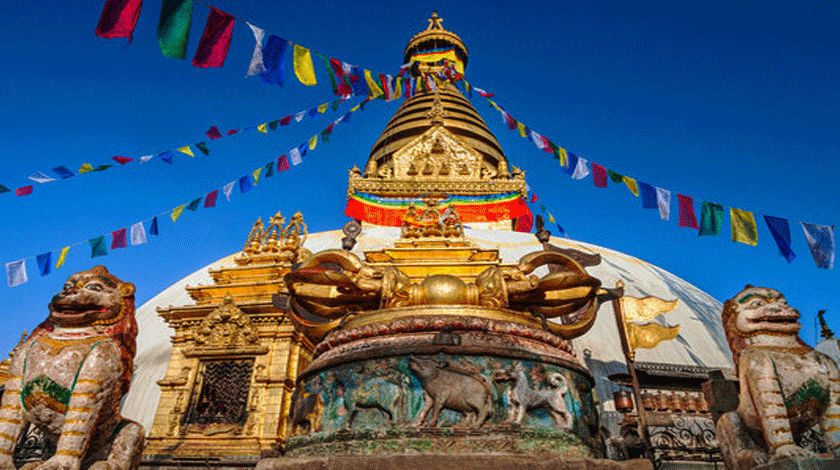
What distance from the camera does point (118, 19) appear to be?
3.87m

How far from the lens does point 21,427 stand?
2162 millimetres

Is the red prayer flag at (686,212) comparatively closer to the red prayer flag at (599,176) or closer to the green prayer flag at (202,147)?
the red prayer flag at (599,176)

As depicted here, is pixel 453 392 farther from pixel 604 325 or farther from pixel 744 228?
pixel 604 325

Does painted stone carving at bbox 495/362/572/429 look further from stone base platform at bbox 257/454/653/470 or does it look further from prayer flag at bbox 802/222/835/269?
prayer flag at bbox 802/222/835/269

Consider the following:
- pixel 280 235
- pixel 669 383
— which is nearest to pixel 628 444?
pixel 669 383

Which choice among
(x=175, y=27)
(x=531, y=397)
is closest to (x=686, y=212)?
(x=531, y=397)

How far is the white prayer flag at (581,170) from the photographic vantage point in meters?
8.76

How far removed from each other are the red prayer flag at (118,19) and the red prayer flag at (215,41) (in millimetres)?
737

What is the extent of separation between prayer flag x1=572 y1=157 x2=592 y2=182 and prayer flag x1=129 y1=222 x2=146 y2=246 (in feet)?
23.6

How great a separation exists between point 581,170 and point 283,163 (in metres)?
5.34

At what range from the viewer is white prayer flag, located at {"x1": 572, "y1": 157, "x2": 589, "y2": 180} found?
8.76 m

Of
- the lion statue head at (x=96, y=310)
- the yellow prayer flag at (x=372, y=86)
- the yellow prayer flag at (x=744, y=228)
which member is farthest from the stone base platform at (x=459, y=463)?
the yellow prayer flag at (x=372, y=86)

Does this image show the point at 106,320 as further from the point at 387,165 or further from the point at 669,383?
the point at 387,165

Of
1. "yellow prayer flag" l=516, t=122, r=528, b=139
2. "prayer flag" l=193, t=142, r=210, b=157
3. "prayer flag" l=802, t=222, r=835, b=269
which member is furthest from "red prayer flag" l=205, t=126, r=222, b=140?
"prayer flag" l=802, t=222, r=835, b=269
